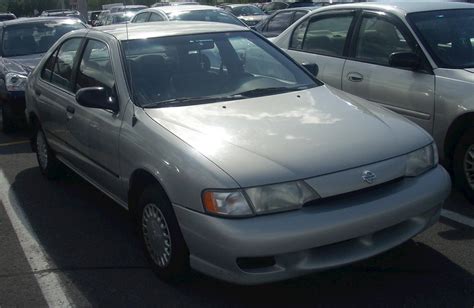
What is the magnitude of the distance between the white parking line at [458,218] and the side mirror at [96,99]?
2.65 m

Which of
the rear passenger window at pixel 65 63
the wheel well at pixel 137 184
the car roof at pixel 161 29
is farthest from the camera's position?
the rear passenger window at pixel 65 63

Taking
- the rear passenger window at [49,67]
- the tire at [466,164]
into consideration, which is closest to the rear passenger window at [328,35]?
the tire at [466,164]

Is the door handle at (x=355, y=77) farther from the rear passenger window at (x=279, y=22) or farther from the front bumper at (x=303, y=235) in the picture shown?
the rear passenger window at (x=279, y=22)

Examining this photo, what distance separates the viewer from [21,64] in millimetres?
8625

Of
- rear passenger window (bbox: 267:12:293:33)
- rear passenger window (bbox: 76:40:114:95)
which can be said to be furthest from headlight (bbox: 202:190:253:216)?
rear passenger window (bbox: 267:12:293:33)

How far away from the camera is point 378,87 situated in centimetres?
554

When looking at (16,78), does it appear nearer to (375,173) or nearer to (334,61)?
(334,61)

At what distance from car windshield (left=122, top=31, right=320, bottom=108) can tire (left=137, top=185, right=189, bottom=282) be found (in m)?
0.73

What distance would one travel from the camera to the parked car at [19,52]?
815 centimetres

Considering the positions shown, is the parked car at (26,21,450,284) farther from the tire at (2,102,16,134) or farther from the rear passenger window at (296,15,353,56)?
the tire at (2,102,16,134)

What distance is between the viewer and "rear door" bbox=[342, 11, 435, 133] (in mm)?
5102

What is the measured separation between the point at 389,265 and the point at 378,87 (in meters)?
2.24

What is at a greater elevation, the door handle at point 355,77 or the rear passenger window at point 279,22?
the door handle at point 355,77

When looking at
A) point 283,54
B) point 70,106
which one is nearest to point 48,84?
point 70,106
